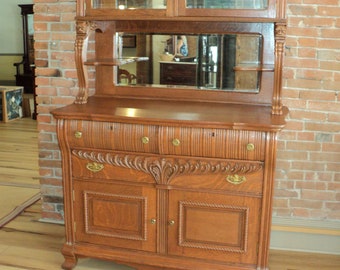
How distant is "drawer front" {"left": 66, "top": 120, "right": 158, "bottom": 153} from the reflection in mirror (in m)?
0.56

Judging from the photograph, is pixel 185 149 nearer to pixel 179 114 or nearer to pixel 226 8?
pixel 179 114

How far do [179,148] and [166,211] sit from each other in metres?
0.34

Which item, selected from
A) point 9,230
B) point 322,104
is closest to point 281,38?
point 322,104

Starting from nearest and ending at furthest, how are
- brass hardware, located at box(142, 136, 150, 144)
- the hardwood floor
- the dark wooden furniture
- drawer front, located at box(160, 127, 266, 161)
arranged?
1. drawer front, located at box(160, 127, 266, 161)
2. brass hardware, located at box(142, 136, 150, 144)
3. the hardwood floor
4. the dark wooden furniture

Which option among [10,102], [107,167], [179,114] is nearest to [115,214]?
[107,167]

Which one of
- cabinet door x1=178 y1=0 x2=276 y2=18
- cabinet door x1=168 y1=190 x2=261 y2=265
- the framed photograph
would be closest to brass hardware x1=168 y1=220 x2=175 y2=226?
cabinet door x1=168 y1=190 x2=261 y2=265

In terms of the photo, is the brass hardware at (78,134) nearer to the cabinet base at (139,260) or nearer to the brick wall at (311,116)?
the cabinet base at (139,260)

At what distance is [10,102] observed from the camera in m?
6.24

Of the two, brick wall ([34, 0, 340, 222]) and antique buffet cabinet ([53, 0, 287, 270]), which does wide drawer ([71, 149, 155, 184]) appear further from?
brick wall ([34, 0, 340, 222])

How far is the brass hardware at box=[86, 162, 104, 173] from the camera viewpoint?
231cm

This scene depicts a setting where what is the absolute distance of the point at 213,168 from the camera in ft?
7.13

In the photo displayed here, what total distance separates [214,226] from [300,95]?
90cm

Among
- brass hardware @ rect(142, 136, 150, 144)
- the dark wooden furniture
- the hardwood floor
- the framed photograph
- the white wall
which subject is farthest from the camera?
the white wall

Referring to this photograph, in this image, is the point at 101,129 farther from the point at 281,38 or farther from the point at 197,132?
the point at 281,38
